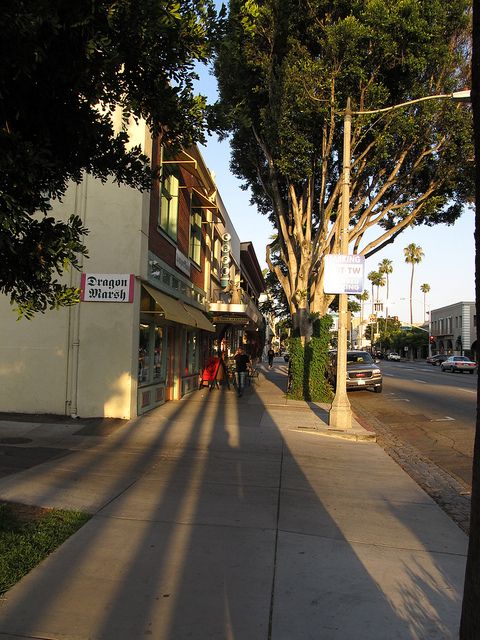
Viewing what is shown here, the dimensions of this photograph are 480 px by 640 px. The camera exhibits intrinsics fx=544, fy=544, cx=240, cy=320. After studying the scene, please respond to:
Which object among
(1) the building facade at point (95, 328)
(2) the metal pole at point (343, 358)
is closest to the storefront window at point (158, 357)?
(1) the building facade at point (95, 328)

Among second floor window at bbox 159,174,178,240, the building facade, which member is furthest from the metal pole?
second floor window at bbox 159,174,178,240

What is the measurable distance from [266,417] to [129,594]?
978 centimetres

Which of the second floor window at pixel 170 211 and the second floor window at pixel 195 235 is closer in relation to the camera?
the second floor window at pixel 170 211

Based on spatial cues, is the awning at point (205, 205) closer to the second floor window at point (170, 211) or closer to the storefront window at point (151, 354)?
the second floor window at point (170, 211)

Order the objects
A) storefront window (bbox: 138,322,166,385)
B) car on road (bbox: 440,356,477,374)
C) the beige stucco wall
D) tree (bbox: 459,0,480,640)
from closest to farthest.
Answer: tree (bbox: 459,0,480,640) < the beige stucco wall < storefront window (bbox: 138,322,166,385) < car on road (bbox: 440,356,477,374)

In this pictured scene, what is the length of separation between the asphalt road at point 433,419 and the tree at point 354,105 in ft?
13.5

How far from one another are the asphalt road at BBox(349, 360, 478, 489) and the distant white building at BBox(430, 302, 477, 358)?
52499 mm

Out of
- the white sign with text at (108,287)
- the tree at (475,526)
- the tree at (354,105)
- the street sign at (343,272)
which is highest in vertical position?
the tree at (354,105)

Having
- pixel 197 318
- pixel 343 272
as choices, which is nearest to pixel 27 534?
pixel 343 272

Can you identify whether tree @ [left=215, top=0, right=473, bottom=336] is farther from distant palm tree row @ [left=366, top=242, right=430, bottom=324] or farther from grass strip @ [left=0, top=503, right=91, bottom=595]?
distant palm tree row @ [left=366, top=242, right=430, bottom=324]

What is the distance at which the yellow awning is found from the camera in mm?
12477

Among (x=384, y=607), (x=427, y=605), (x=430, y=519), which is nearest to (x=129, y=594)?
(x=384, y=607)

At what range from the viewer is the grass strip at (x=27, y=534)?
4.14 metres

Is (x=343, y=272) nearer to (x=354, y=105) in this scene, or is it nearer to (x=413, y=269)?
(x=354, y=105)
